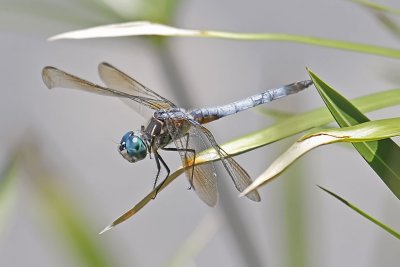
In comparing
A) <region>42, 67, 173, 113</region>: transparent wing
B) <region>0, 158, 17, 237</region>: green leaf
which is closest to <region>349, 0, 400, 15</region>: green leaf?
<region>42, 67, 173, 113</region>: transparent wing

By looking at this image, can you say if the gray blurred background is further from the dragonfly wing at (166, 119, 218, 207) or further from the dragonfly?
the dragonfly wing at (166, 119, 218, 207)

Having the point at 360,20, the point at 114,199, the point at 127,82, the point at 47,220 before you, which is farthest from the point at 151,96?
the point at 360,20

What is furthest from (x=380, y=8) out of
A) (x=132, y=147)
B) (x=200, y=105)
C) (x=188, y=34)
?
(x=200, y=105)

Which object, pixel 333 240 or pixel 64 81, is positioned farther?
pixel 333 240

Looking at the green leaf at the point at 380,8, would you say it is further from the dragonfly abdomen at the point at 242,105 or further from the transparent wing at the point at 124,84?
the transparent wing at the point at 124,84

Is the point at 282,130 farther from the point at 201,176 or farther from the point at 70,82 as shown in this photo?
the point at 70,82

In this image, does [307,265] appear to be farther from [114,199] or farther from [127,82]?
[114,199]

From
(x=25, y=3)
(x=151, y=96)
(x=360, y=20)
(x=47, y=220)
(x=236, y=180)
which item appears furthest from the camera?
(x=360, y=20)

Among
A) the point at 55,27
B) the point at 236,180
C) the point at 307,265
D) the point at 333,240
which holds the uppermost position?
the point at 55,27
